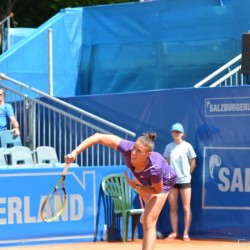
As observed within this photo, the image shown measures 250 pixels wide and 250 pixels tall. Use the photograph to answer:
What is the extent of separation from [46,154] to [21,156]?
508mm

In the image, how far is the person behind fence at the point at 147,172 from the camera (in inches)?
401

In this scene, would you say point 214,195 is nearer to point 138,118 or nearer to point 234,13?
point 138,118

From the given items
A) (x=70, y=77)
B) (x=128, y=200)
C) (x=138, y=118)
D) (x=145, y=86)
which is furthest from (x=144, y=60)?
(x=128, y=200)

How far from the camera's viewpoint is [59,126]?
16.2 m

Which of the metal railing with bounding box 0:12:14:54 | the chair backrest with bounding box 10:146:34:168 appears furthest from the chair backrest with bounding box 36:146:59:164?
the metal railing with bounding box 0:12:14:54

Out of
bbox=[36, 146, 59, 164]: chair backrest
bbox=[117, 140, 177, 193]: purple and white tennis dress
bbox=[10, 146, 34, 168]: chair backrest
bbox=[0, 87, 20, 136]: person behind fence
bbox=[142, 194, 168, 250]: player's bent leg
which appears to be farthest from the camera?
bbox=[0, 87, 20, 136]: person behind fence

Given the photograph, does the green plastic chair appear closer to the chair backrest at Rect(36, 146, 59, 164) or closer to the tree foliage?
the chair backrest at Rect(36, 146, 59, 164)

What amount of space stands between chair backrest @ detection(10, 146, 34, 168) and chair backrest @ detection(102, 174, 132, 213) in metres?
1.34

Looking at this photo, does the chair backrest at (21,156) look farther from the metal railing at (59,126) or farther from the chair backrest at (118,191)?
the chair backrest at (118,191)

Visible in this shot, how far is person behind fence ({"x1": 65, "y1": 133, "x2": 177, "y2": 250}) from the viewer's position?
10.2 metres

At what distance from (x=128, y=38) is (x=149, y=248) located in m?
9.85

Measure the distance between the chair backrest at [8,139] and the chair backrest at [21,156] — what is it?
78 cm

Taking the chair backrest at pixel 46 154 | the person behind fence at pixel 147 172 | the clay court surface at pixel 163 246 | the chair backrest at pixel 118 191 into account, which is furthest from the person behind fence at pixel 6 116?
the person behind fence at pixel 147 172

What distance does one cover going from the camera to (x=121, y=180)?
15.0m
